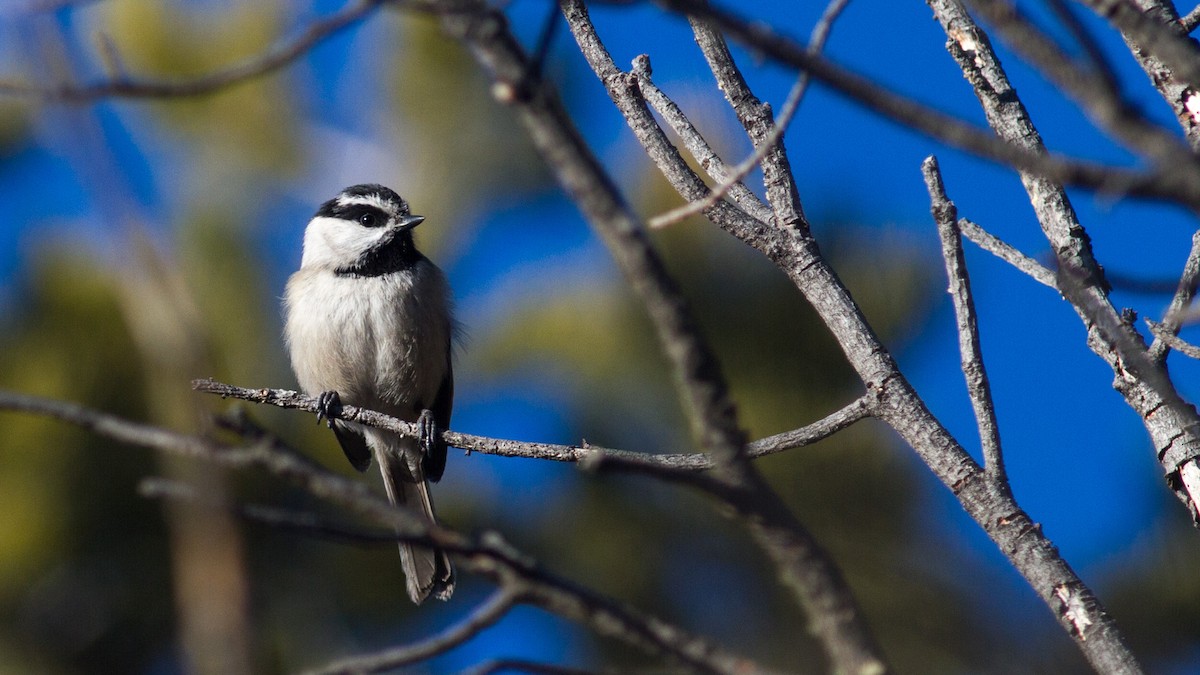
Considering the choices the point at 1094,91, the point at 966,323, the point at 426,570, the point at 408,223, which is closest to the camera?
the point at 1094,91

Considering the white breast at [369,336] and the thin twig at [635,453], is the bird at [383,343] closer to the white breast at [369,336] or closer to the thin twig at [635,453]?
the white breast at [369,336]

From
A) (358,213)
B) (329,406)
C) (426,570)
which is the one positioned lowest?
(426,570)

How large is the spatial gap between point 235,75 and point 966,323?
161cm

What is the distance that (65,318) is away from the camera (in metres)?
7.70

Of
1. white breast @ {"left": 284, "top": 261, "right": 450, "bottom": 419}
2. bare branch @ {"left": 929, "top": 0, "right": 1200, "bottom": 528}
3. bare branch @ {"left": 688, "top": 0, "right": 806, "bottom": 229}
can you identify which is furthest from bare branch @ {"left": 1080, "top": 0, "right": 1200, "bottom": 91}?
white breast @ {"left": 284, "top": 261, "right": 450, "bottom": 419}

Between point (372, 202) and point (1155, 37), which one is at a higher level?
point (372, 202)

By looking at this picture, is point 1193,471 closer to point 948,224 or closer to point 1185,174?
point 948,224

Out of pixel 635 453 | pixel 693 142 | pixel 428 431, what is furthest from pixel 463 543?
pixel 428 431

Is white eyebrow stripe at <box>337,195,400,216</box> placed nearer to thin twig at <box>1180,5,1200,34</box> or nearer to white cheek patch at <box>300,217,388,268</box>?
white cheek patch at <box>300,217,388,268</box>

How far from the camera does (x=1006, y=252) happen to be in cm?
254

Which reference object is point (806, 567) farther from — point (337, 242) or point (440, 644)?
point (337, 242)

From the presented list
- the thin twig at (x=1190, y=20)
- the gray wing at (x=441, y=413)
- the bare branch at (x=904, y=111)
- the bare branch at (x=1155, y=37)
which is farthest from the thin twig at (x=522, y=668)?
the gray wing at (x=441, y=413)

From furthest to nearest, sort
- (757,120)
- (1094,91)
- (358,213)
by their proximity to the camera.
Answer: (358,213), (757,120), (1094,91)

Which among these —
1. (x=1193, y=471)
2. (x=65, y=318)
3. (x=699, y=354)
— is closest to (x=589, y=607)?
(x=699, y=354)
